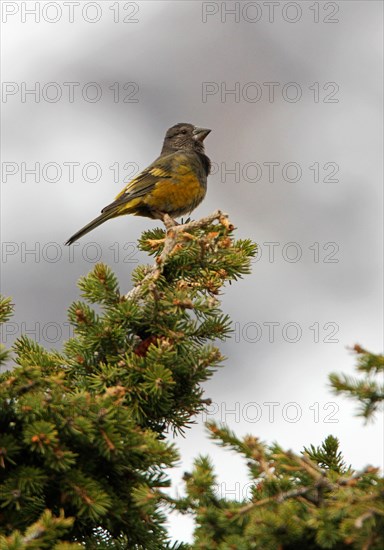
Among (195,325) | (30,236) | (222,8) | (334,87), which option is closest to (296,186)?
(334,87)

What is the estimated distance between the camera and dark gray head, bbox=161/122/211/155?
324 inches

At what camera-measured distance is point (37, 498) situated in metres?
2.57

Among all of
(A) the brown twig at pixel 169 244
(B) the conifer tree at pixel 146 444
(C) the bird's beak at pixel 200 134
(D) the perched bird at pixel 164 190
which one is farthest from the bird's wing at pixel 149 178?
(B) the conifer tree at pixel 146 444

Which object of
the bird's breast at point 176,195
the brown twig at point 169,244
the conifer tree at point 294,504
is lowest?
the conifer tree at point 294,504

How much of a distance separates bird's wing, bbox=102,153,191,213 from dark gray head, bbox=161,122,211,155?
0.49m

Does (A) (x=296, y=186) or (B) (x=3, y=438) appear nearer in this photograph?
(B) (x=3, y=438)

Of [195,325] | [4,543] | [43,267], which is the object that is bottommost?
[4,543]

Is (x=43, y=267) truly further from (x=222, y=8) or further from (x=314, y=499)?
(x=222, y=8)

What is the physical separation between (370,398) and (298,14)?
29.1 meters

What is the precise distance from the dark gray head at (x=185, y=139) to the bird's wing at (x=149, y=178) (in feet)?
1.60

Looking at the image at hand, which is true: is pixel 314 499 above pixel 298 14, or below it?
below

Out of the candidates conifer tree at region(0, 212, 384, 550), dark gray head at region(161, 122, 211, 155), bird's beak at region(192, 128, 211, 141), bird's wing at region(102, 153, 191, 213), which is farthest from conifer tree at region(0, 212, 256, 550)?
bird's beak at region(192, 128, 211, 141)

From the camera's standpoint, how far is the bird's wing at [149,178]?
7.04m

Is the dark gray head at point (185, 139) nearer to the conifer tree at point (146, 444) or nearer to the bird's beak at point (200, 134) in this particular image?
the bird's beak at point (200, 134)
